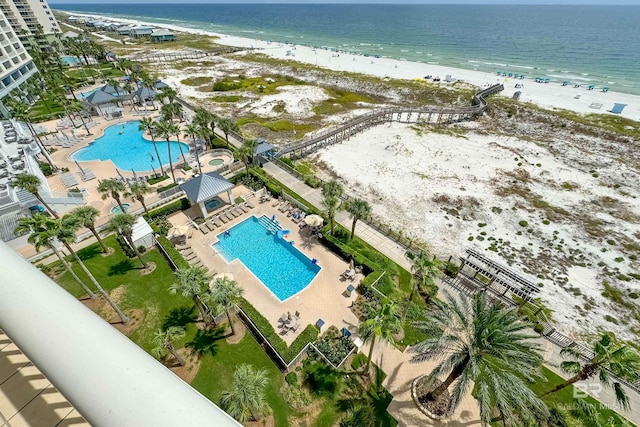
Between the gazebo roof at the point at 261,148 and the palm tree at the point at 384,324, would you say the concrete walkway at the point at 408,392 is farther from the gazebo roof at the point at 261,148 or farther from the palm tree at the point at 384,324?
the gazebo roof at the point at 261,148

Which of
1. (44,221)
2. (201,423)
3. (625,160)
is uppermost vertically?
(201,423)

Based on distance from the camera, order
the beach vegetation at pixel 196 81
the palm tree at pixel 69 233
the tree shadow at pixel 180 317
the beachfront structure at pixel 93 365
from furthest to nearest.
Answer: the beach vegetation at pixel 196 81 < the tree shadow at pixel 180 317 < the palm tree at pixel 69 233 < the beachfront structure at pixel 93 365

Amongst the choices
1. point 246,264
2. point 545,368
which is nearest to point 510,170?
point 545,368

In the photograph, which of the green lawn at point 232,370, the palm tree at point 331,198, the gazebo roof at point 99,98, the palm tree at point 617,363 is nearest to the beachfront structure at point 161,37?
the gazebo roof at point 99,98

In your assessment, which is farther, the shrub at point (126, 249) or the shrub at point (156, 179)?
the shrub at point (156, 179)

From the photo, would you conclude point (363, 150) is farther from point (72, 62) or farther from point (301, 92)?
point (72, 62)

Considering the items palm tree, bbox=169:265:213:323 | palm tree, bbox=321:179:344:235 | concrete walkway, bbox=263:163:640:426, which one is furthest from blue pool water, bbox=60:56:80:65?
concrete walkway, bbox=263:163:640:426

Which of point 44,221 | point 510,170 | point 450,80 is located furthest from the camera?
point 450,80
